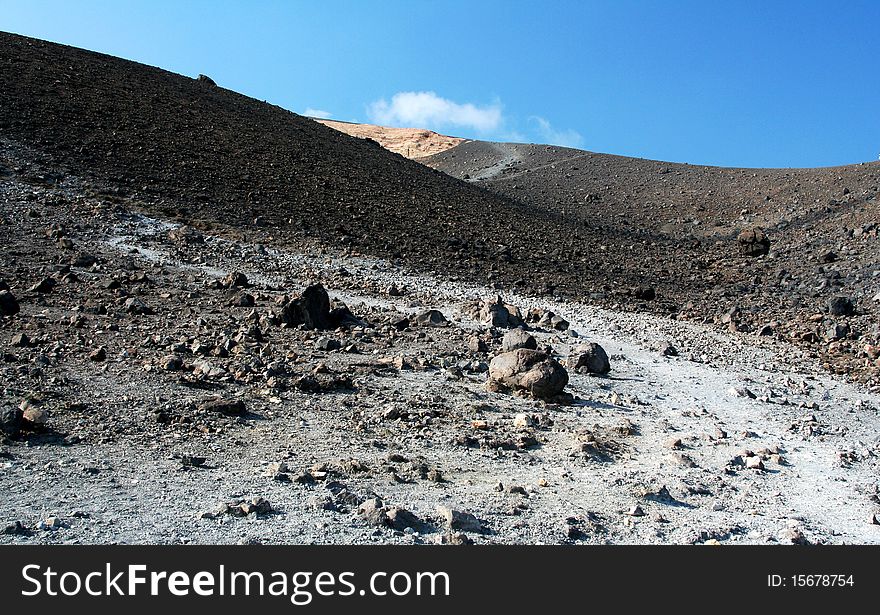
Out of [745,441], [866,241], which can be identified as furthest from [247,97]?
[745,441]

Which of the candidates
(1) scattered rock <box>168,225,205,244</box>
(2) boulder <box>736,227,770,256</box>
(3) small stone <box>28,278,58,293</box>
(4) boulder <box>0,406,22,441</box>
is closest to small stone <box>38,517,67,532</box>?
(4) boulder <box>0,406,22,441</box>

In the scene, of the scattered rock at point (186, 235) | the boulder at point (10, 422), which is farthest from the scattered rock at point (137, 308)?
the scattered rock at point (186, 235)

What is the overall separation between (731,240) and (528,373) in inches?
804

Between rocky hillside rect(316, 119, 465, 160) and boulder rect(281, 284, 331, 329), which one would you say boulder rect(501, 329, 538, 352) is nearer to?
boulder rect(281, 284, 331, 329)

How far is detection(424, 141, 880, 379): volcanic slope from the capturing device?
1393 cm

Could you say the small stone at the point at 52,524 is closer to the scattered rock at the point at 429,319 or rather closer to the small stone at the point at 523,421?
the small stone at the point at 523,421

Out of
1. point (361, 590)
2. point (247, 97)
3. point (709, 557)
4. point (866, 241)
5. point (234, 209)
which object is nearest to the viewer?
point (361, 590)

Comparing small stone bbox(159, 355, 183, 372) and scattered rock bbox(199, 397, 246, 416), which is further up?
small stone bbox(159, 355, 183, 372)

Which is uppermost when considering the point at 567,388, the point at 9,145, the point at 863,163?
the point at 863,163

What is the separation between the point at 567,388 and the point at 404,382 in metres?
1.91

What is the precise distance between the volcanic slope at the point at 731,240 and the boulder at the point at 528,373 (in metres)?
5.06

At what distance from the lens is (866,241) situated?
18.6 meters

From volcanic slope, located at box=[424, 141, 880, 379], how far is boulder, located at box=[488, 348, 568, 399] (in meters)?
5.06

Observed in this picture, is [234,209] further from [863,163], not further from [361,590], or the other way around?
[863,163]
